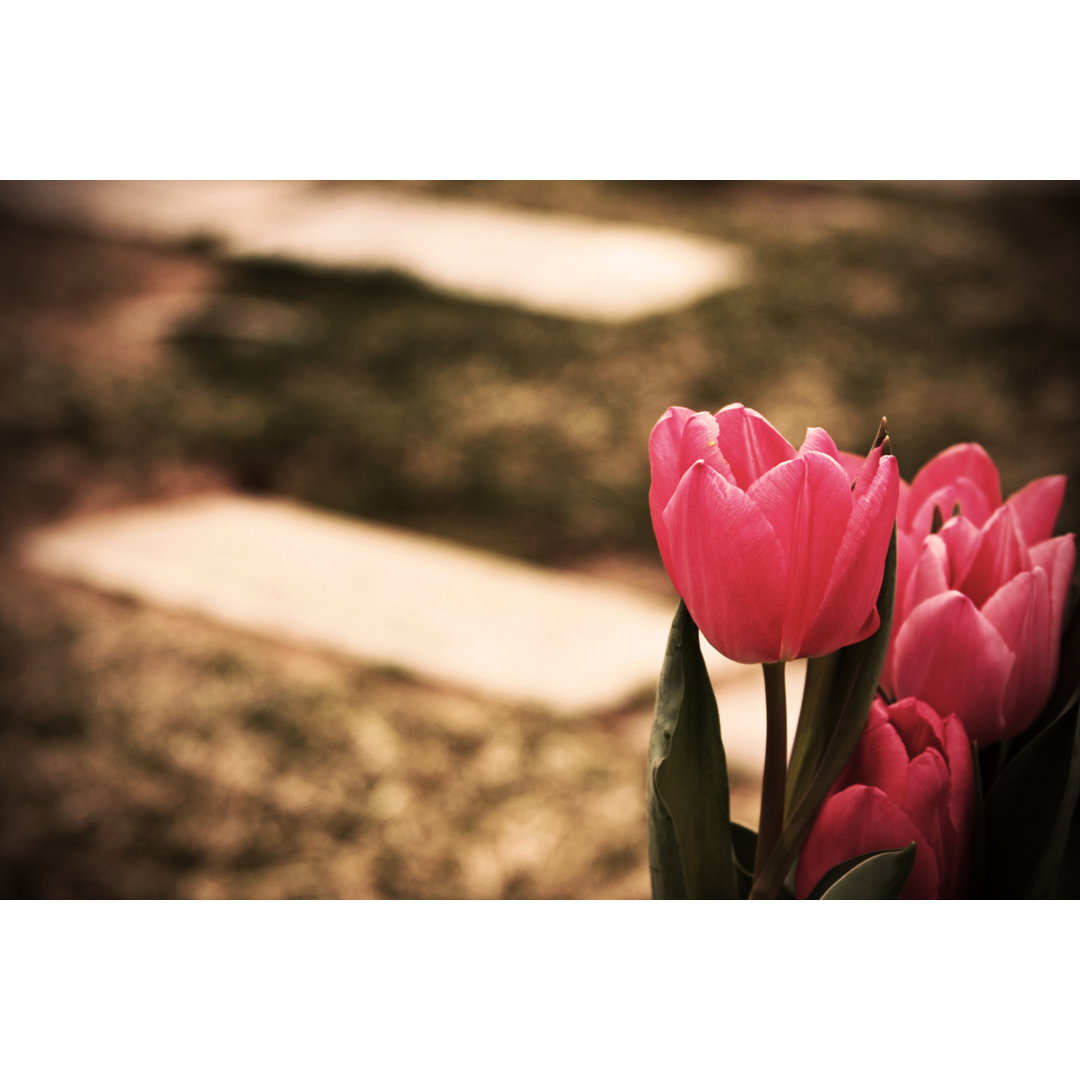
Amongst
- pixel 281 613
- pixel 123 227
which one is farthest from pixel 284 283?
pixel 281 613

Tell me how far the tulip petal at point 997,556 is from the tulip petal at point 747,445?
5cm

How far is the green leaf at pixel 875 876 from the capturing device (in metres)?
0.20

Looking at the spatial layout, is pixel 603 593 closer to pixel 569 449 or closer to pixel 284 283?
pixel 569 449

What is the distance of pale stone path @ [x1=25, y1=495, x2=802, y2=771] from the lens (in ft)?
3.03

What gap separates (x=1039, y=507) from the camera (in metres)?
0.24

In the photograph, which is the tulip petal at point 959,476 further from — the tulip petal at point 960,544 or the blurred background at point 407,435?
the blurred background at point 407,435

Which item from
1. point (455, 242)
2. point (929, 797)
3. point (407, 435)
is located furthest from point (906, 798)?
point (455, 242)

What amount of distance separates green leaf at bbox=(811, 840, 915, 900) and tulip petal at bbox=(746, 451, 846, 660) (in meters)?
0.05

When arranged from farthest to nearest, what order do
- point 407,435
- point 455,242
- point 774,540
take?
1. point 455,242
2. point 407,435
3. point 774,540

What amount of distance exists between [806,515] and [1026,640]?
62 millimetres

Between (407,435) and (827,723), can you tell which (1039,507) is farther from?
(407,435)

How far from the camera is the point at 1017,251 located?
1355 millimetres

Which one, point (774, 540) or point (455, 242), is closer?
point (774, 540)

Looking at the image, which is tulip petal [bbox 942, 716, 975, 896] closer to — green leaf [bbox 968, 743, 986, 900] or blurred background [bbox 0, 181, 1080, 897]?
green leaf [bbox 968, 743, 986, 900]
